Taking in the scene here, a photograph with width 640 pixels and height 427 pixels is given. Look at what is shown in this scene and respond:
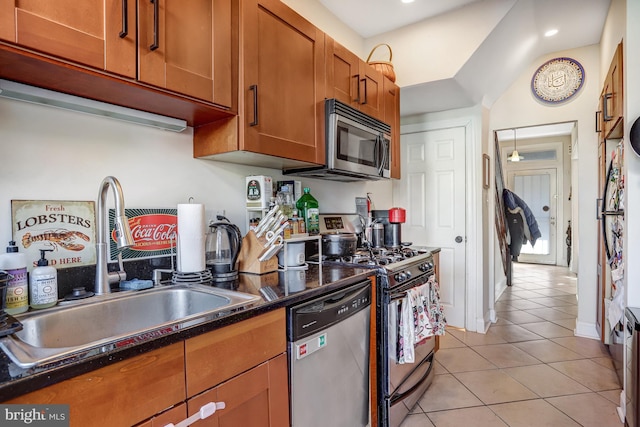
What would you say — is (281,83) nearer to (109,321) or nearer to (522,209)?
(109,321)

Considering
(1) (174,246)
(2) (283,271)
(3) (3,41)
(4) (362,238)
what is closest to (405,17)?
(4) (362,238)

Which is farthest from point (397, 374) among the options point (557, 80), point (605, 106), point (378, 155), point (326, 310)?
point (557, 80)

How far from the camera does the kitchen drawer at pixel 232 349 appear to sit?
95 centimetres

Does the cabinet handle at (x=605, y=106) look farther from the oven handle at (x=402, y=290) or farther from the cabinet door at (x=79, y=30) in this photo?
the cabinet door at (x=79, y=30)

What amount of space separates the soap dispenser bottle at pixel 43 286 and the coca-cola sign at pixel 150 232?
27 cm

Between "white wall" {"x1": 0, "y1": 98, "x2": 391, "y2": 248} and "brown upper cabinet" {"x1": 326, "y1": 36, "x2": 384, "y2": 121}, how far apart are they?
75 centimetres

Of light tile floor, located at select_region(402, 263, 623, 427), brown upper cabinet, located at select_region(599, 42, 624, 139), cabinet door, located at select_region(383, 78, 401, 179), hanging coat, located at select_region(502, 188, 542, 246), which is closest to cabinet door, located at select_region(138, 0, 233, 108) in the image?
cabinet door, located at select_region(383, 78, 401, 179)

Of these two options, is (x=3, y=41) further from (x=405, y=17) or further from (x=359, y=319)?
(x=405, y=17)

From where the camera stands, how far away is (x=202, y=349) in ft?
3.17

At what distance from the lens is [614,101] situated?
2273 millimetres

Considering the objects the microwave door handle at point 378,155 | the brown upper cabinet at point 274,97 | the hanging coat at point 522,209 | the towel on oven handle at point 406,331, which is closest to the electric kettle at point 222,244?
the brown upper cabinet at point 274,97

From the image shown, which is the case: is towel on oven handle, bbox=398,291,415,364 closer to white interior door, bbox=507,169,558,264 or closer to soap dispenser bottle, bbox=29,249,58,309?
soap dispenser bottle, bbox=29,249,58,309

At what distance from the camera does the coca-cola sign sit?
1447mm

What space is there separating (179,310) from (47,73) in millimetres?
910
